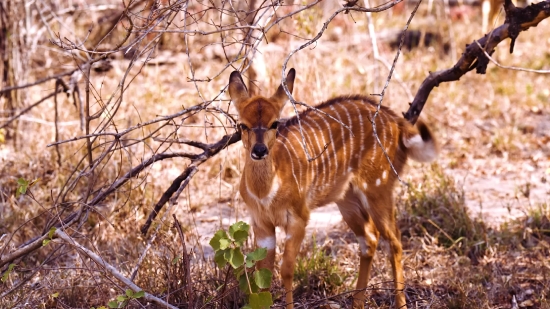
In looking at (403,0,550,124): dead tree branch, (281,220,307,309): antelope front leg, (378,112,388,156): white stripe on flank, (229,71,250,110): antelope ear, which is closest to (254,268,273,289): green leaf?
(281,220,307,309): antelope front leg

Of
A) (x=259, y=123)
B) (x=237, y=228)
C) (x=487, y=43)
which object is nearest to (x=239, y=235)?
(x=237, y=228)

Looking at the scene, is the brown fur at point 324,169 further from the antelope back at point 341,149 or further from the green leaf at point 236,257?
the green leaf at point 236,257

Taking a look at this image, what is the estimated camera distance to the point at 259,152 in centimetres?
379

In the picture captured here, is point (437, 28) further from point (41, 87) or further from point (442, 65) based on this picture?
point (41, 87)

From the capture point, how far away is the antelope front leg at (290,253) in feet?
13.2

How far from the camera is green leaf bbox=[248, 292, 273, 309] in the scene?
3.29m

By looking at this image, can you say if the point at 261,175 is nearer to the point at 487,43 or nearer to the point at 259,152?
the point at 259,152

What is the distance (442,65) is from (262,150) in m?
5.29

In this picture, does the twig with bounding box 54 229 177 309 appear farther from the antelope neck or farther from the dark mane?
the dark mane

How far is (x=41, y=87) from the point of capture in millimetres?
7754

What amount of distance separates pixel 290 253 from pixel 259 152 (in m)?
0.61

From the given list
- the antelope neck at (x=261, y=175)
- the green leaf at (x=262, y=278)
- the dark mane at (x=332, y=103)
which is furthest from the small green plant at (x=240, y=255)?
the dark mane at (x=332, y=103)

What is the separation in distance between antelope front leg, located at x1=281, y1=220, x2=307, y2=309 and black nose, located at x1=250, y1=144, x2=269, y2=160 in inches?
20.4

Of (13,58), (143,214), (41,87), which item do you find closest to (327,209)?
(143,214)
